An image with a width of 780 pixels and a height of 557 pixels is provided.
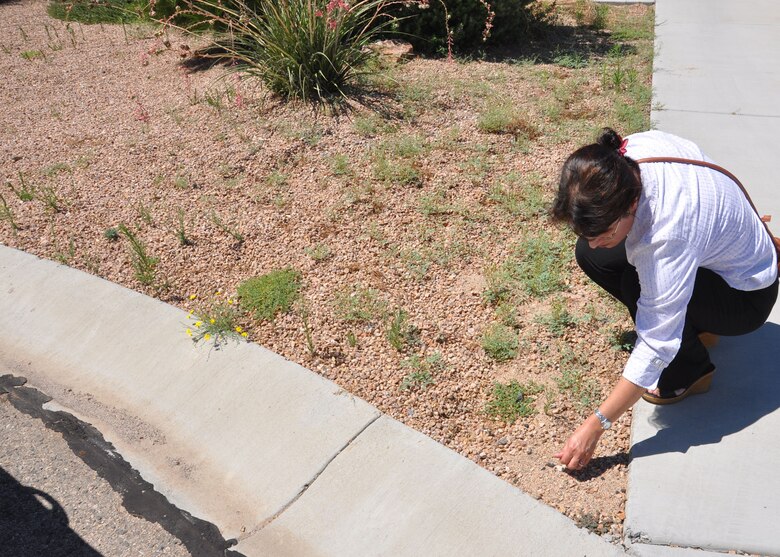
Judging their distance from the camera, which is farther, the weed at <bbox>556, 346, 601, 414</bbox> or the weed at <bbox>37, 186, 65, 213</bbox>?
the weed at <bbox>37, 186, 65, 213</bbox>

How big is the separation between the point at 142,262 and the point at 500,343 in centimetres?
218

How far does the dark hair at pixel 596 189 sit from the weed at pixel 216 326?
6.46ft

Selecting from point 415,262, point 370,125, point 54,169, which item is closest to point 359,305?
point 415,262

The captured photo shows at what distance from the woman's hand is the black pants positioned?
0.50m

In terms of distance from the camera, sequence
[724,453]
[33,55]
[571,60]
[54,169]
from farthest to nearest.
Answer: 1. [33,55]
2. [571,60]
3. [54,169]
4. [724,453]

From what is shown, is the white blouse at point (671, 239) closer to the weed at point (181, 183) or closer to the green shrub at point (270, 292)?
the green shrub at point (270, 292)

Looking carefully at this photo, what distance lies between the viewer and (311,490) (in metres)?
2.91

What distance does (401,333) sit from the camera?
3.61 m

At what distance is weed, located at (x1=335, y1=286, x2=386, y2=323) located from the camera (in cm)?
375

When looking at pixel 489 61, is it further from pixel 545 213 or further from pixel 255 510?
pixel 255 510

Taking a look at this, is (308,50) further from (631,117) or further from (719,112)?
(719,112)

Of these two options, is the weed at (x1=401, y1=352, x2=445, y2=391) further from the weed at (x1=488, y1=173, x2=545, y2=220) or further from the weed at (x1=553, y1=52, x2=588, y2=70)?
the weed at (x1=553, y1=52, x2=588, y2=70)

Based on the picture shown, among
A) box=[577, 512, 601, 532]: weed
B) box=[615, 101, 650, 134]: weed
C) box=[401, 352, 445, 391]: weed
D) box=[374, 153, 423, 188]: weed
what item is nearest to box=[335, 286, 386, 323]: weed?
box=[401, 352, 445, 391]: weed

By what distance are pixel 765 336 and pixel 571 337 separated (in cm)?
87
